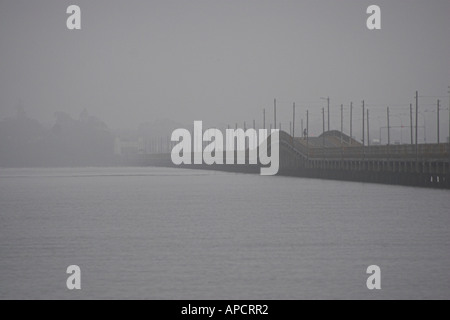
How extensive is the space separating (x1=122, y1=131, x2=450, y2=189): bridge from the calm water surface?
23663 mm

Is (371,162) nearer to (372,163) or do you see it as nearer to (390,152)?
(372,163)

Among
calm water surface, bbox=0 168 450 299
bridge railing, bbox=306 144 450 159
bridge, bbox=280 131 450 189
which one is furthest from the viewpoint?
bridge, bbox=280 131 450 189

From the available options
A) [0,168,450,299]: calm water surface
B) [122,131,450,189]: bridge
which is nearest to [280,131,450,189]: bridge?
[122,131,450,189]: bridge

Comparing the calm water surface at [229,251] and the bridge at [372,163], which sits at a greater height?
the bridge at [372,163]

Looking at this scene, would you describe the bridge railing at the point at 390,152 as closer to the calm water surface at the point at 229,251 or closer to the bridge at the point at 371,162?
the bridge at the point at 371,162

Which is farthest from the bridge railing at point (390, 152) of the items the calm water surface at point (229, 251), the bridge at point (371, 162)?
the calm water surface at point (229, 251)

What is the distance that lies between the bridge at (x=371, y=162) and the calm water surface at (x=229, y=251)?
2366 cm

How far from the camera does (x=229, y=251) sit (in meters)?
36.9

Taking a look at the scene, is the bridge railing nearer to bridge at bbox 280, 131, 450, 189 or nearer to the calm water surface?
bridge at bbox 280, 131, 450, 189

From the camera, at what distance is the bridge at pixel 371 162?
3494 inches

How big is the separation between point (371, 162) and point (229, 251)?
256 ft

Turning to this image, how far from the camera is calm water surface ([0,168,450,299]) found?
27594 millimetres

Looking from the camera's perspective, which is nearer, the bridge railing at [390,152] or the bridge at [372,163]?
the bridge railing at [390,152]
